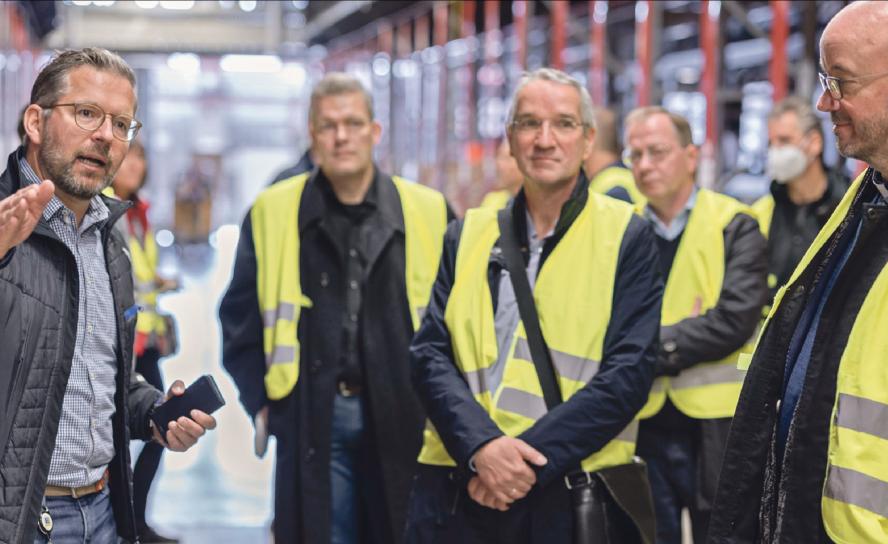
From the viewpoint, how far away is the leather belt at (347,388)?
353 cm

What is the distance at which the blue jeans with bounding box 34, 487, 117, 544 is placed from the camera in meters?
2.29

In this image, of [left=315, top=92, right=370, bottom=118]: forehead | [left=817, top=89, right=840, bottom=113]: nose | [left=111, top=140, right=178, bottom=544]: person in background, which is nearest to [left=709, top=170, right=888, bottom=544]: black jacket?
[left=817, top=89, right=840, bottom=113]: nose

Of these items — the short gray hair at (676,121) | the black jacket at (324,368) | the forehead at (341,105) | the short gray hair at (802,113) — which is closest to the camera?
the black jacket at (324,368)

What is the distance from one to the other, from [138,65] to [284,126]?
215 inches

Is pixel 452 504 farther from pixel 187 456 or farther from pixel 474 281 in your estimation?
pixel 187 456

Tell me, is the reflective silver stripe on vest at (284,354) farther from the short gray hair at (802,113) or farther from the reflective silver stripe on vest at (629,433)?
the short gray hair at (802,113)

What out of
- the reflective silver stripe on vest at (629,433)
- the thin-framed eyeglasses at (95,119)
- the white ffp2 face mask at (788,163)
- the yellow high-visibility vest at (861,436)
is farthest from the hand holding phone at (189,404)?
the white ffp2 face mask at (788,163)

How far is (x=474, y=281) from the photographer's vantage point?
2.92 m

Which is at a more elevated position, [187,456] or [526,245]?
[526,245]

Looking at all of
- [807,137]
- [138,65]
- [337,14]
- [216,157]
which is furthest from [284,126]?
[807,137]

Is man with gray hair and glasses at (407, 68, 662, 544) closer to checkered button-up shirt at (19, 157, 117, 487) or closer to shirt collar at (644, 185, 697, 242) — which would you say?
checkered button-up shirt at (19, 157, 117, 487)

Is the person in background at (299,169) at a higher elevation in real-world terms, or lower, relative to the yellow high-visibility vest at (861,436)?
higher

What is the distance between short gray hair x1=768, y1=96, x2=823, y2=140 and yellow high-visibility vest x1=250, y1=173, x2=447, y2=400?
5.54 feet

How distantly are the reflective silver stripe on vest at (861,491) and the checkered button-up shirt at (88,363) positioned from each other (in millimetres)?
1343
